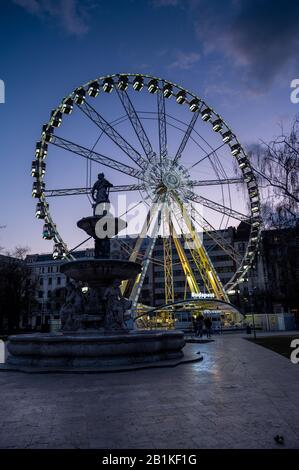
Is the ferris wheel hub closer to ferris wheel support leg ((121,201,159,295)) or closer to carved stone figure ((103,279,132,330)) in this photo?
ferris wheel support leg ((121,201,159,295))

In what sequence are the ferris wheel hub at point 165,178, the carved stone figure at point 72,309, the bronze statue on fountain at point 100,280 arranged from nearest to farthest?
the bronze statue on fountain at point 100,280 → the carved stone figure at point 72,309 → the ferris wheel hub at point 165,178

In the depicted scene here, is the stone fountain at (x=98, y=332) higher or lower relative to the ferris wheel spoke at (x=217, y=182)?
lower

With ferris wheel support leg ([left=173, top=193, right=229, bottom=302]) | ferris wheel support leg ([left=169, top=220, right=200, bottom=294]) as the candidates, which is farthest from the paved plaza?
ferris wheel support leg ([left=169, top=220, right=200, bottom=294])

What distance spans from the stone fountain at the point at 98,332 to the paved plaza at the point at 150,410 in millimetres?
1331

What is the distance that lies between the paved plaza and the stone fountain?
1.33 m

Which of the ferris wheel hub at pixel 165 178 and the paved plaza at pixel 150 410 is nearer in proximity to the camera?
the paved plaza at pixel 150 410

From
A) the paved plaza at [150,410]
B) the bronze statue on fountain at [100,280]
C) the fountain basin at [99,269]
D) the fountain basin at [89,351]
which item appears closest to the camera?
the paved plaza at [150,410]

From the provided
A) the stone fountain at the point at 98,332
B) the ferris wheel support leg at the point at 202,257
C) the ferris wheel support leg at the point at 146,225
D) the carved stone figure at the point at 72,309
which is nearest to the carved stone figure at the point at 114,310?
the stone fountain at the point at 98,332

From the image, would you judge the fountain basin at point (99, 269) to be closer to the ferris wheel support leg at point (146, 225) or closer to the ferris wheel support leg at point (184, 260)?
the ferris wheel support leg at point (146, 225)

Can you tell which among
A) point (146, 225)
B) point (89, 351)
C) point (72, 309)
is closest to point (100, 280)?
point (72, 309)

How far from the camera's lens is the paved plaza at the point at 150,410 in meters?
4.95

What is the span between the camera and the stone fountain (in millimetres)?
11906

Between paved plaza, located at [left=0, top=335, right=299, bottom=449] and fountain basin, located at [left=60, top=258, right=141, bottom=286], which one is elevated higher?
fountain basin, located at [left=60, top=258, right=141, bottom=286]

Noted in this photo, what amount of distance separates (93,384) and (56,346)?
3340mm
